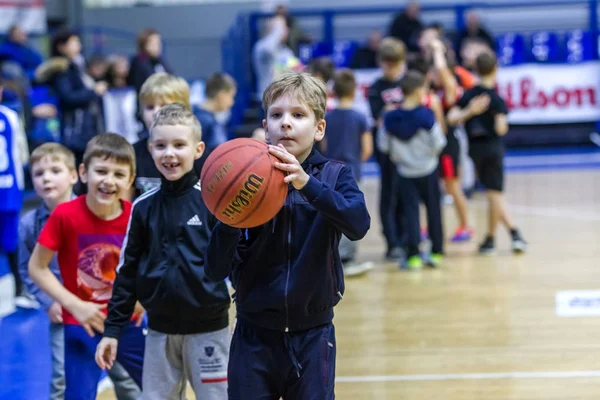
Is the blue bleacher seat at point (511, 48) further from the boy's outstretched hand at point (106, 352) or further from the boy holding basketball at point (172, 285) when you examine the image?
the boy's outstretched hand at point (106, 352)

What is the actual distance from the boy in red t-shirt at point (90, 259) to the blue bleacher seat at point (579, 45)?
13.5 meters

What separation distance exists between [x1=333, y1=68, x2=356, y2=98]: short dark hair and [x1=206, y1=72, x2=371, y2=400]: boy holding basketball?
511 centimetres

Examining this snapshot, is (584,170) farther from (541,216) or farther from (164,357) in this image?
(164,357)

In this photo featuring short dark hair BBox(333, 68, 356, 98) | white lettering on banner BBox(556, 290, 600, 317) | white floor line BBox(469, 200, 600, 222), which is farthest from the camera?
white floor line BBox(469, 200, 600, 222)

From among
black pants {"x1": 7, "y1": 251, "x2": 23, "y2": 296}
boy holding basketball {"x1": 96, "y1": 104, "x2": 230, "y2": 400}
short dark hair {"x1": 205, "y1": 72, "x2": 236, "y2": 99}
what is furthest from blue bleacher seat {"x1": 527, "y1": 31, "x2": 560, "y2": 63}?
boy holding basketball {"x1": 96, "y1": 104, "x2": 230, "y2": 400}

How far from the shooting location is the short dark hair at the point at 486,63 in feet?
27.5

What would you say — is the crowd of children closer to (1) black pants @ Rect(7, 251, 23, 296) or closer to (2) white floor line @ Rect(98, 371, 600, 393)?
(2) white floor line @ Rect(98, 371, 600, 393)

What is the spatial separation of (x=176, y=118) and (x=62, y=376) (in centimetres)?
137

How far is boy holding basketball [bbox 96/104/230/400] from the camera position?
3537 mm

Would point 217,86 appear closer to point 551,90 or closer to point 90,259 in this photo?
point 90,259

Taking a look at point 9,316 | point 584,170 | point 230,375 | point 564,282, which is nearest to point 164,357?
point 230,375

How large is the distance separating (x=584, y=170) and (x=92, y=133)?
26.2 feet

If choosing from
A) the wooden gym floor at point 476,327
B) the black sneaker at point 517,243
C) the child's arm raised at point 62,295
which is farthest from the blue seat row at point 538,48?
the child's arm raised at point 62,295

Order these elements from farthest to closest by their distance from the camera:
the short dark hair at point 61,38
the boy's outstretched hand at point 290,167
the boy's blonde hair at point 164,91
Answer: the short dark hair at point 61,38 → the boy's blonde hair at point 164,91 → the boy's outstretched hand at point 290,167
